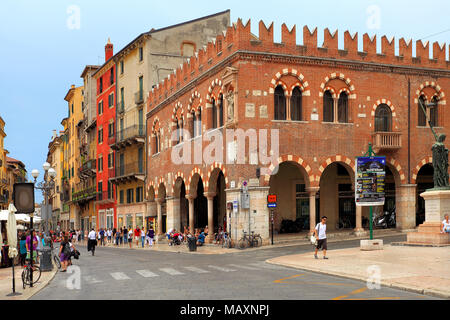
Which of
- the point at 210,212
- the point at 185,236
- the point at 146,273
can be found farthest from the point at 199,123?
the point at 146,273

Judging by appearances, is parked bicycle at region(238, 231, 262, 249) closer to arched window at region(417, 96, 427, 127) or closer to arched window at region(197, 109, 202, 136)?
arched window at region(197, 109, 202, 136)

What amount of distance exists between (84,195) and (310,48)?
141 feet

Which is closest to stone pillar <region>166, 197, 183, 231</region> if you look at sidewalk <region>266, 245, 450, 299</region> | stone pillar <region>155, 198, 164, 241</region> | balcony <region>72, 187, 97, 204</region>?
stone pillar <region>155, 198, 164, 241</region>

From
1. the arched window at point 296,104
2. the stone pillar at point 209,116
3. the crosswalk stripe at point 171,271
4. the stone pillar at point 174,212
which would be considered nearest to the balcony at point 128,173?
the stone pillar at point 174,212

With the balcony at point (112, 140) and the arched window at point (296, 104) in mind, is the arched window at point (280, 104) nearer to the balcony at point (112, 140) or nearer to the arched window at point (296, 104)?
the arched window at point (296, 104)

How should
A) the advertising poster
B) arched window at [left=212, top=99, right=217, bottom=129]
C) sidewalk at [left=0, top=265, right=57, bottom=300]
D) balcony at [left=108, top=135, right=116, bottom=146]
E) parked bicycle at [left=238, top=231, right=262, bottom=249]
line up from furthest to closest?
1. balcony at [left=108, top=135, right=116, bottom=146]
2. arched window at [left=212, top=99, right=217, bottom=129]
3. parked bicycle at [left=238, top=231, right=262, bottom=249]
4. the advertising poster
5. sidewalk at [left=0, top=265, right=57, bottom=300]

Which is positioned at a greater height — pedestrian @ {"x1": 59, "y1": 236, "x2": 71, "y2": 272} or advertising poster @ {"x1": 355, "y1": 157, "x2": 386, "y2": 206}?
advertising poster @ {"x1": 355, "y1": 157, "x2": 386, "y2": 206}

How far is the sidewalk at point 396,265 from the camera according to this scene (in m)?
14.1

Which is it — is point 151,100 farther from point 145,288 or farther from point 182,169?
point 145,288

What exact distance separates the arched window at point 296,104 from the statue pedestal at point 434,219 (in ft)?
31.7

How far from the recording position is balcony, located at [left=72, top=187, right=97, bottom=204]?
64412mm

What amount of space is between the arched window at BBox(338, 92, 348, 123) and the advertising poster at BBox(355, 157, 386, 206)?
8880mm

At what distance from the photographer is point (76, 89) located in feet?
263
